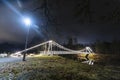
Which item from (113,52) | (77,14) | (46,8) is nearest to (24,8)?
(46,8)

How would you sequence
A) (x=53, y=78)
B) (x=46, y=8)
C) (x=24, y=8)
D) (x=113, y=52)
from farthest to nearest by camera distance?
1. (x=113, y=52)
2. (x=24, y=8)
3. (x=53, y=78)
4. (x=46, y=8)

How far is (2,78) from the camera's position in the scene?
831 centimetres

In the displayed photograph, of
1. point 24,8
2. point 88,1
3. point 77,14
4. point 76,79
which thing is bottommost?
point 76,79

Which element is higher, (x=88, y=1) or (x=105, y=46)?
(x=105, y=46)

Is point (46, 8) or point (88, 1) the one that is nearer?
point (88, 1)

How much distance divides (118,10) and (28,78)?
4967mm

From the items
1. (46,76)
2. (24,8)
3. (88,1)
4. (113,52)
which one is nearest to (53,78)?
(46,76)

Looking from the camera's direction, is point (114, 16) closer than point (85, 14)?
No

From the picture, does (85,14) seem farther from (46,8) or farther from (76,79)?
(76,79)

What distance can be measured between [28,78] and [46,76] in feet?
2.93

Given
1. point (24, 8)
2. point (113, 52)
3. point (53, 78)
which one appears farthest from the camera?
point (113, 52)

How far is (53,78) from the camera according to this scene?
8.49 metres

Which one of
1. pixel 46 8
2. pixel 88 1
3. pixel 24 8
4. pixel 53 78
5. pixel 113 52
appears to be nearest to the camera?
pixel 88 1

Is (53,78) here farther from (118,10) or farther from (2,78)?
(118,10)
